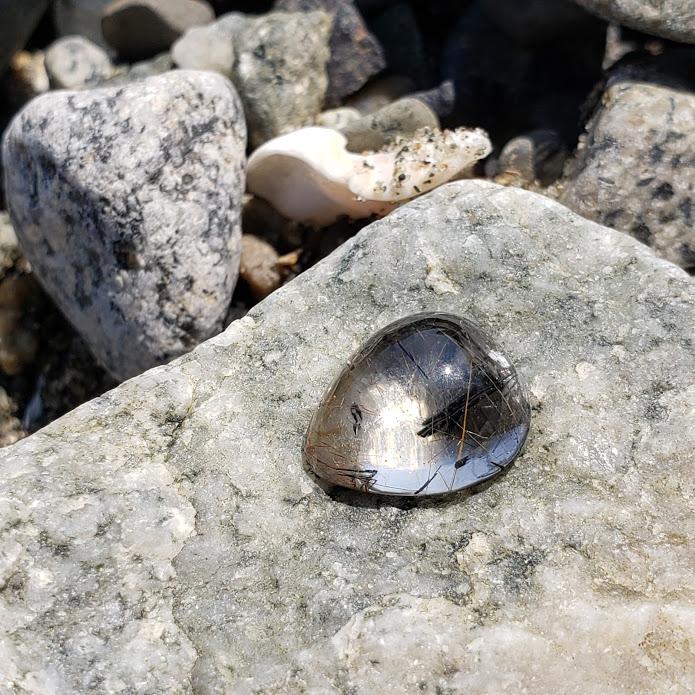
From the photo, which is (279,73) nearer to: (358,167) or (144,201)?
(358,167)

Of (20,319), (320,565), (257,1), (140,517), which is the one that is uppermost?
(257,1)

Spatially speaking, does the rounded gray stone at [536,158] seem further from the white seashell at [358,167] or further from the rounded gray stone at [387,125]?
the rounded gray stone at [387,125]

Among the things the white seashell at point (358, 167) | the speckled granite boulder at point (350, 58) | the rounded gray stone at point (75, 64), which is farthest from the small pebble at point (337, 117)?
the rounded gray stone at point (75, 64)

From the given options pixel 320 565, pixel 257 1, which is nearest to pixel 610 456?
pixel 320 565

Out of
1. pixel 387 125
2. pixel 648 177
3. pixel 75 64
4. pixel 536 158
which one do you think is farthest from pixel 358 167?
pixel 75 64

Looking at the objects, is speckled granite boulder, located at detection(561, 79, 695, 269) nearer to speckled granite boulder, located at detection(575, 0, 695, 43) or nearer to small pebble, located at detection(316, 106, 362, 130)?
speckled granite boulder, located at detection(575, 0, 695, 43)

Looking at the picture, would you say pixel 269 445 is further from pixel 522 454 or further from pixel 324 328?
pixel 522 454

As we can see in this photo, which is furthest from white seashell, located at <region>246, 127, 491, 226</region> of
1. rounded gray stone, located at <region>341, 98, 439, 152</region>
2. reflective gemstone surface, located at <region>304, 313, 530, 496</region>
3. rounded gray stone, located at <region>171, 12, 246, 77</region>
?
reflective gemstone surface, located at <region>304, 313, 530, 496</region>
